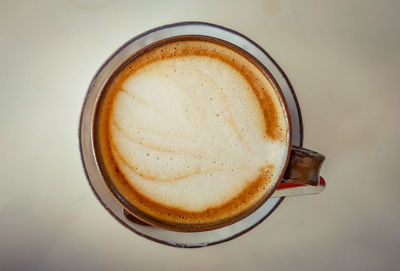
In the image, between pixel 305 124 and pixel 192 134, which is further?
pixel 305 124

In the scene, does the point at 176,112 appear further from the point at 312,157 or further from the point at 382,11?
the point at 382,11

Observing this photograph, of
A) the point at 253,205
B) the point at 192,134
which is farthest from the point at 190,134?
the point at 253,205

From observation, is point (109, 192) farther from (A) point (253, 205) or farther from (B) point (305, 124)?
(B) point (305, 124)

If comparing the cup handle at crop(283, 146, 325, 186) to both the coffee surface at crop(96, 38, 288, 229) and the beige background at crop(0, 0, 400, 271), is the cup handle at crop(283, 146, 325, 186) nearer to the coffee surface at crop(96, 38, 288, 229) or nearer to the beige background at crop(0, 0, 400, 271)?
the coffee surface at crop(96, 38, 288, 229)

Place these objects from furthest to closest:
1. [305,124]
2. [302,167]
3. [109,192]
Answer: [305,124] < [109,192] < [302,167]

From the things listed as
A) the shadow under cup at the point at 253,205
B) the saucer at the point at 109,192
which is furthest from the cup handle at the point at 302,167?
the saucer at the point at 109,192

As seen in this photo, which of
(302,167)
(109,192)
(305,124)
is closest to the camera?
(302,167)

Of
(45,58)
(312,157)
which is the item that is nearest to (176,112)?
(312,157)
